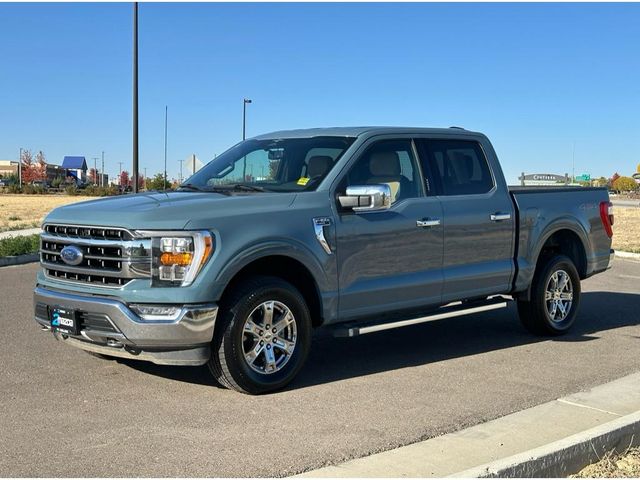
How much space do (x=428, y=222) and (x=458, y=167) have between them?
0.98 metres

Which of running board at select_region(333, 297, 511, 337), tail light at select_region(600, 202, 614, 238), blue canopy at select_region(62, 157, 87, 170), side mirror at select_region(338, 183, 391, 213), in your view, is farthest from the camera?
blue canopy at select_region(62, 157, 87, 170)

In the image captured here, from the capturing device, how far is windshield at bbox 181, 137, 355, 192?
241 inches

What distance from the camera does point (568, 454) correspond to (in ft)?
13.3

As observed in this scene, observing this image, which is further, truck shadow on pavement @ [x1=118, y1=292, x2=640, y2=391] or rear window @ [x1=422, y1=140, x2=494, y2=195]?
rear window @ [x1=422, y1=140, x2=494, y2=195]

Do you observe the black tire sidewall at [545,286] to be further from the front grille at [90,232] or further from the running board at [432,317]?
the front grille at [90,232]

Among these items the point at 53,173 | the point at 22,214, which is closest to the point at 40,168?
the point at 53,173

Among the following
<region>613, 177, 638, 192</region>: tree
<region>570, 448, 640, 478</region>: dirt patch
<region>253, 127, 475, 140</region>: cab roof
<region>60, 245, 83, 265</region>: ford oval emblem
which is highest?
<region>613, 177, 638, 192</region>: tree

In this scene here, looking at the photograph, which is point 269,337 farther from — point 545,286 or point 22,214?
point 22,214

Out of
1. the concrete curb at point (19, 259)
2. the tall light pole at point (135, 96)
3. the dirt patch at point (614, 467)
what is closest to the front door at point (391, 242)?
the dirt patch at point (614, 467)

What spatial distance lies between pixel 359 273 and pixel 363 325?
475mm

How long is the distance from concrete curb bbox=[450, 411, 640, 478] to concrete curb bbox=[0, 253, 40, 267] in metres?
11.8

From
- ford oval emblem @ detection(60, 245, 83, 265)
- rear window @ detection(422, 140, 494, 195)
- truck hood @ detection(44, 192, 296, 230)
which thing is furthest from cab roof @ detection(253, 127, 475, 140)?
ford oval emblem @ detection(60, 245, 83, 265)

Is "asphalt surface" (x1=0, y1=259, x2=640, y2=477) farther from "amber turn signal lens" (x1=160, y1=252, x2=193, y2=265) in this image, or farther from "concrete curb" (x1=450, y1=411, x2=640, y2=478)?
"amber turn signal lens" (x1=160, y1=252, x2=193, y2=265)

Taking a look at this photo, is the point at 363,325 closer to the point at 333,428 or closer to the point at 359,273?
the point at 359,273
